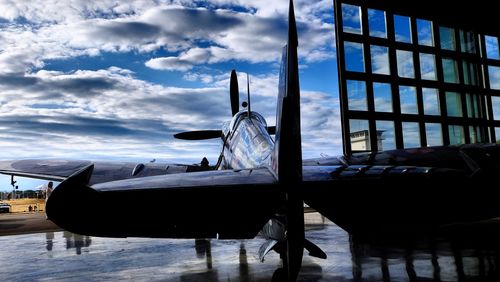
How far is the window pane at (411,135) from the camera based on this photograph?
2686cm

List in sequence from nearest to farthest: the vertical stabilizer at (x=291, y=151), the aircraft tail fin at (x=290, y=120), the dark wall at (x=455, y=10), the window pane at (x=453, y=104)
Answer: the vertical stabilizer at (x=291, y=151)
the aircraft tail fin at (x=290, y=120)
the dark wall at (x=455, y=10)
the window pane at (x=453, y=104)

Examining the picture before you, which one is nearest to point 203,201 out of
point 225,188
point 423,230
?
point 225,188

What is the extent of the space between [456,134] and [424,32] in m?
8.23

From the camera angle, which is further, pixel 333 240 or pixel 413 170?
pixel 333 240

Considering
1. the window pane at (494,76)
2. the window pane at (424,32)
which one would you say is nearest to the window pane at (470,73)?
the window pane at (494,76)

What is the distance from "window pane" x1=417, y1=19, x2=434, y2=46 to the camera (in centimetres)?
2895

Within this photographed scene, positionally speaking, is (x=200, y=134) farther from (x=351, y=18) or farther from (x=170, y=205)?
(x=351, y=18)

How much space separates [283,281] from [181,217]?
241cm

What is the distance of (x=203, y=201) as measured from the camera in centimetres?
430

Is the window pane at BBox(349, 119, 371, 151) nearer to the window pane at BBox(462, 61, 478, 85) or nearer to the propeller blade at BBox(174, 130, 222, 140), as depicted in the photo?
the propeller blade at BBox(174, 130, 222, 140)

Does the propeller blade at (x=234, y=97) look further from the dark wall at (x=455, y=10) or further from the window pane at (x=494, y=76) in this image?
the window pane at (x=494, y=76)

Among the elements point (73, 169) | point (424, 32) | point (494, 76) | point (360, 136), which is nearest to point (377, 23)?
point (424, 32)

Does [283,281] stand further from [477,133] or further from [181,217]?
[477,133]

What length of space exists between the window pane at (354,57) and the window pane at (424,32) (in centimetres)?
670
